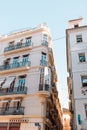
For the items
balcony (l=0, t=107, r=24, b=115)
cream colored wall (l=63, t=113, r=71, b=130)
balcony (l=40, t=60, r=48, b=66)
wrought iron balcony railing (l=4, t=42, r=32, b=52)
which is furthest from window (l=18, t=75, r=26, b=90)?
cream colored wall (l=63, t=113, r=71, b=130)

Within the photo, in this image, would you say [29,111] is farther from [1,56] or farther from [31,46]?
[1,56]

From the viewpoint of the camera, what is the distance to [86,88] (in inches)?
634

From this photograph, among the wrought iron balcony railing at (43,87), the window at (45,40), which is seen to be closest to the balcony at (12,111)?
the wrought iron balcony railing at (43,87)

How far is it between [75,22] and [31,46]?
702cm

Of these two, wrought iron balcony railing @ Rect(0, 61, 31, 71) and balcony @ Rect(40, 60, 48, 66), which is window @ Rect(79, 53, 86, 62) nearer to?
balcony @ Rect(40, 60, 48, 66)

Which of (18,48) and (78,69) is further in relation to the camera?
(18,48)

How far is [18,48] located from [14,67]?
3367 mm

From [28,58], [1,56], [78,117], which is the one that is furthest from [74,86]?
[1,56]

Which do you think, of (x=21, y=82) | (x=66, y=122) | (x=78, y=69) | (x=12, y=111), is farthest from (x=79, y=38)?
(x=66, y=122)

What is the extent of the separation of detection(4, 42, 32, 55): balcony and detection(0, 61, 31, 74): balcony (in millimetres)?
2218

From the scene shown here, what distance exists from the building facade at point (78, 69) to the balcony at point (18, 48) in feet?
21.7

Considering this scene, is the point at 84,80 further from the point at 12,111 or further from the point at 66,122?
the point at 66,122

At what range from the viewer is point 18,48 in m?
25.7

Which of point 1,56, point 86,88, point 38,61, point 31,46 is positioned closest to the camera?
point 86,88
